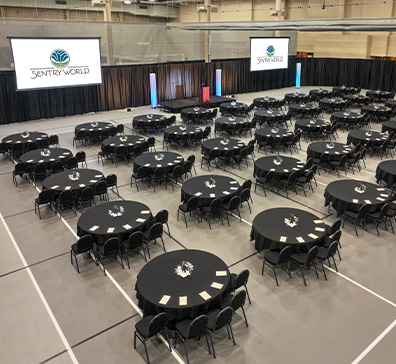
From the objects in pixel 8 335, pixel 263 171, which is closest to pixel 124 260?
pixel 8 335

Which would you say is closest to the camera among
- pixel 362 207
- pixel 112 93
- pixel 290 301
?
pixel 290 301

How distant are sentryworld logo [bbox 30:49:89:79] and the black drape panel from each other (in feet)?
6.06

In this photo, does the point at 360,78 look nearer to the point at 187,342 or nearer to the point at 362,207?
the point at 362,207

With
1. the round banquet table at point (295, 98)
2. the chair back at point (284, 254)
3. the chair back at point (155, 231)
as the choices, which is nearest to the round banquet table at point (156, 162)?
the chair back at point (155, 231)

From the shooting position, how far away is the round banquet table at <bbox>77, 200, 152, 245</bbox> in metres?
7.79

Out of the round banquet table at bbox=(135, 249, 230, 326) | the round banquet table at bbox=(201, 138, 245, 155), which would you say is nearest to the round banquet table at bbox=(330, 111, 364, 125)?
the round banquet table at bbox=(201, 138, 245, 155)

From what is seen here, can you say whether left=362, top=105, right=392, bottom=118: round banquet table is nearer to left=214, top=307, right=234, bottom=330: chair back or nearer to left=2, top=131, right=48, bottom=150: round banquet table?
left=2, top=131, right=48, bottom=150: round banquet table

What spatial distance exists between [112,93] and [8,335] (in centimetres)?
1870

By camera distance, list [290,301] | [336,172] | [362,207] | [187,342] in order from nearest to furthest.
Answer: [187,342], [290,301], [362,207], [336,172]

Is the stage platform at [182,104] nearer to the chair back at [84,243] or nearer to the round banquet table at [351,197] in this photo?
the round banquet table at [351,197]

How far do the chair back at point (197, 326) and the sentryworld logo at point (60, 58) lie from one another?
16.8m

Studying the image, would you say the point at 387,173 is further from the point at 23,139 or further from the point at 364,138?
the point at 23,139

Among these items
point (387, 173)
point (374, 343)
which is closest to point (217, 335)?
point (374, 343)

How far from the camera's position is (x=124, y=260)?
8.04m
